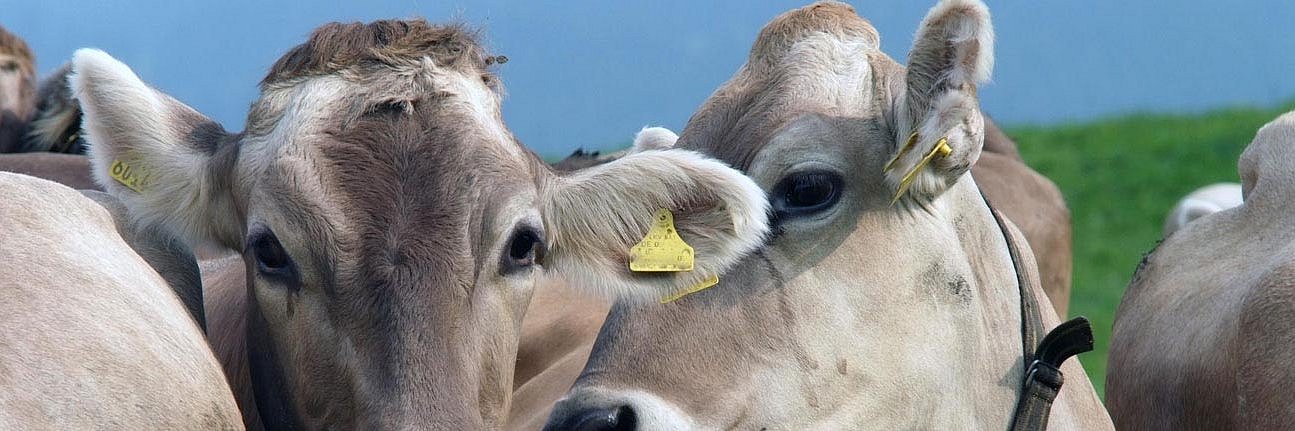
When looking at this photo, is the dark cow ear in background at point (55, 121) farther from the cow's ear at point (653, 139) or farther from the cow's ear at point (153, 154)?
the cow's ear at point (153, 154)

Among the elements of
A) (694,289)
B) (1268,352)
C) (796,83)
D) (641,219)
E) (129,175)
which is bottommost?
(1268,352)

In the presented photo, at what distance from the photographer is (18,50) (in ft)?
31.9

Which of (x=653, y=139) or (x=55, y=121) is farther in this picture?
(x=55, y=121)

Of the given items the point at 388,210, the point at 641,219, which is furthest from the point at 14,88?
the point at 388,210

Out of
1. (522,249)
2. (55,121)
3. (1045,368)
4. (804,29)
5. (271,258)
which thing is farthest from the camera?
(55,121)

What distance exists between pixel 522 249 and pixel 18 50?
694cm

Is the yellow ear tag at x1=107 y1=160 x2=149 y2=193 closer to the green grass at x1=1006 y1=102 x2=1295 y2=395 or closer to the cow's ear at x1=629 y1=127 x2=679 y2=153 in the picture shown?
the cow's ear at x1=629 y1=127 x2=679 y2=153

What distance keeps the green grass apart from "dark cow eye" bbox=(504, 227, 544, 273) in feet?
52.2

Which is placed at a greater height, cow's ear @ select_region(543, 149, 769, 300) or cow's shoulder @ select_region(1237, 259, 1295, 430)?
cow's ear @ select_region(543, 149, 769, 300)

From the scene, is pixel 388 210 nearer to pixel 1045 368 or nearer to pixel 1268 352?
pixel 1045 368

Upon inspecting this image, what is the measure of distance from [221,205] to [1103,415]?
251cm

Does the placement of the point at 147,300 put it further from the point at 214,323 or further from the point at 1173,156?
the point at 1173,156

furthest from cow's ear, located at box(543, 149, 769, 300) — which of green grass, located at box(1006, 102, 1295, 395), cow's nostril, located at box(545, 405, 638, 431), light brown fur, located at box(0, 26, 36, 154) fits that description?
green grass, located at box(1006, 102, 1295, 395)

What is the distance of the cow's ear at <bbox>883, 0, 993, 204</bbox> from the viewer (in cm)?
394
